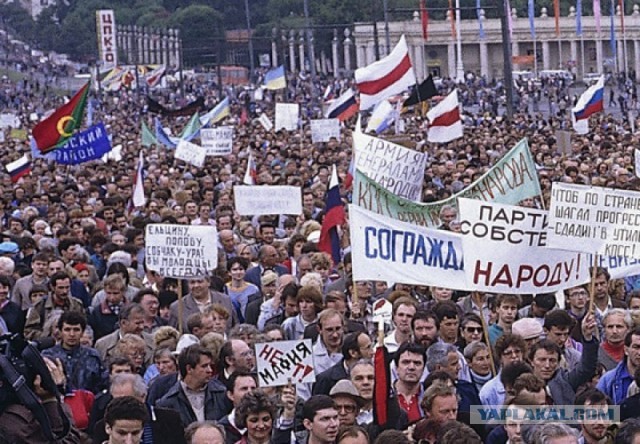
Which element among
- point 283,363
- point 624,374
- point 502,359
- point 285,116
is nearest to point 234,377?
point 283,363

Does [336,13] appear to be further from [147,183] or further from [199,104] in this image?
[147,183]

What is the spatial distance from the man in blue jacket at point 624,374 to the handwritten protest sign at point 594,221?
1216 millimetres

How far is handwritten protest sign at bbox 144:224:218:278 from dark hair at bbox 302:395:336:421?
4.86 meters

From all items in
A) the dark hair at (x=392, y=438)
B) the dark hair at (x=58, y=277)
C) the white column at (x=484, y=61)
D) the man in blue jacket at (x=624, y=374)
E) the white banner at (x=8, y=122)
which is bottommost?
the white column at (x=484, y=61)

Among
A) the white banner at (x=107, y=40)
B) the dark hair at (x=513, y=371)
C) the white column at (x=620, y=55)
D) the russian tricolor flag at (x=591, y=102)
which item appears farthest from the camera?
the white column at (x=620, y=55)

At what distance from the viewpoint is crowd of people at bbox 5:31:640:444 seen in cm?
911

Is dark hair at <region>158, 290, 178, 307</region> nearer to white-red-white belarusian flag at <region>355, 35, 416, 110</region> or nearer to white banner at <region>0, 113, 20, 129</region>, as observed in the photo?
white-red-white belarusian flag at <region>355, 35, 416, 110</region>

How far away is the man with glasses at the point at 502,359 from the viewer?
10.2m

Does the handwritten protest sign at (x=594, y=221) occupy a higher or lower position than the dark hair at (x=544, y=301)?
higher

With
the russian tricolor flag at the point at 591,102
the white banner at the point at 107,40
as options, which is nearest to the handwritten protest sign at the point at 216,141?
the russian tricolor flag at the point at 591,102

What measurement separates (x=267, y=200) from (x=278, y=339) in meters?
7.62

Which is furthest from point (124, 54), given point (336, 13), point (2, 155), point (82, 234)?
point (82, 234)

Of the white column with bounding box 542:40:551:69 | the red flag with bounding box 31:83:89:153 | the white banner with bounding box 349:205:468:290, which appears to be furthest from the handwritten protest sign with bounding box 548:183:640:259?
the white column with bounding box 542:40:551:69

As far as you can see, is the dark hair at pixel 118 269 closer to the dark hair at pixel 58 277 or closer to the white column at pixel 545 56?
→ the dark hair at pixel 58 277
